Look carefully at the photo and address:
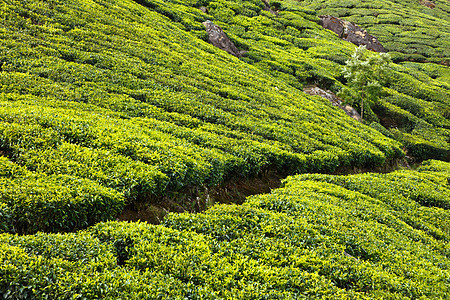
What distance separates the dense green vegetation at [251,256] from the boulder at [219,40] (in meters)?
26.5

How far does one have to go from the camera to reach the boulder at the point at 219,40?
35.7 meters

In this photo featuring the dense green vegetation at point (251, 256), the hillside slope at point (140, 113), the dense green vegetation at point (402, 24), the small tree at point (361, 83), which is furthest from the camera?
the dense green vegetation at point (402, 24)

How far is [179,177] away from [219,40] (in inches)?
1135

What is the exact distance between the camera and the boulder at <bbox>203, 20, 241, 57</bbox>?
35669 millimetres

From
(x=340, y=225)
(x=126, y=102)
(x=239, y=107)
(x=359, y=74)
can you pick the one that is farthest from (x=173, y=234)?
(x=359, y=74)

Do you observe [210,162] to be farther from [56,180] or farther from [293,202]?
[56,180]

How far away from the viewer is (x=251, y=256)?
28.3 ft

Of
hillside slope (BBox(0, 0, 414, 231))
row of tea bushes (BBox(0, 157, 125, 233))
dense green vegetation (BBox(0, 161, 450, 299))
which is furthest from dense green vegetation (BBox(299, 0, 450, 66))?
row of tea bushes (BBox(0, 157, 125, 233))

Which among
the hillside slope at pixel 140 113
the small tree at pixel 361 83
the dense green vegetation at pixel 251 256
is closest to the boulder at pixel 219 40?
the hillside slope at pixel 140 113

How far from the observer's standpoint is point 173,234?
8414 mm

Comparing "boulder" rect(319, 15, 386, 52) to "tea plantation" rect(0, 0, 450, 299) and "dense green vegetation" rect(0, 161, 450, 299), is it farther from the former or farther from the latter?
"dense green vegetation" rect(0, 161, 450, 299)

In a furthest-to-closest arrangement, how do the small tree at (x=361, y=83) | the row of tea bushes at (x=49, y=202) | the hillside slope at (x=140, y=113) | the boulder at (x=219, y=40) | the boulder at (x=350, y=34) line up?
the boulder at (x=350, y=34)
the boulder at (x=219, y=40)
the small tree at (x=361, y=83)
the hillside slope at (x=140, y=113)
the row of tea bushes at (x=49, y=202)

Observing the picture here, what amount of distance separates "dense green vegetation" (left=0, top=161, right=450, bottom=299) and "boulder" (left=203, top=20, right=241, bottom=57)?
86.9ft

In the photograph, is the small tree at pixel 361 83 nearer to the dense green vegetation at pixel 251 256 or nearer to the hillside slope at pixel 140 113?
the hillside slope at pixel 140 113
